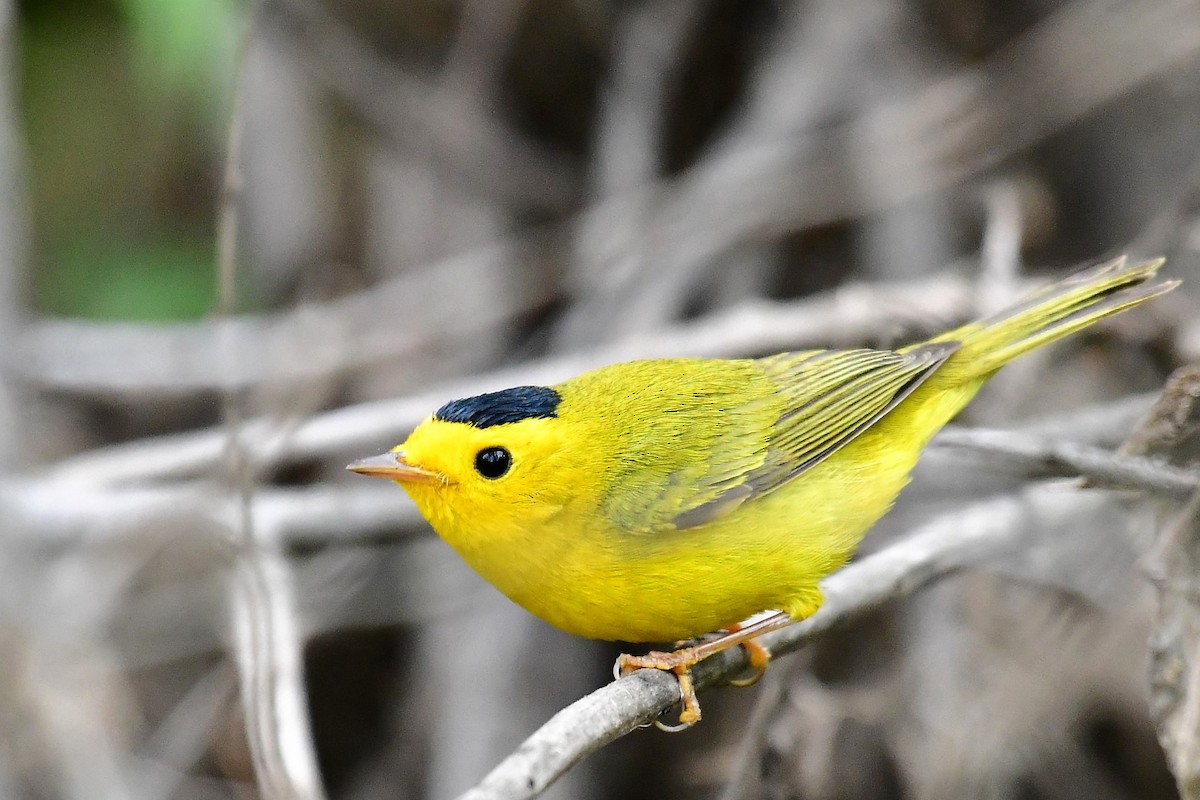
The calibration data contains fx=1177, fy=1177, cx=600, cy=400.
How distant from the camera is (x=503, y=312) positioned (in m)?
5.19

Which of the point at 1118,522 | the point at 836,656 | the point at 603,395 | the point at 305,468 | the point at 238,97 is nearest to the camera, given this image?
the point at 238,97

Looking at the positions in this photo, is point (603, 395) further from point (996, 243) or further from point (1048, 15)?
point (1048, 15)

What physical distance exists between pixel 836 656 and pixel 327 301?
2642 millimetres

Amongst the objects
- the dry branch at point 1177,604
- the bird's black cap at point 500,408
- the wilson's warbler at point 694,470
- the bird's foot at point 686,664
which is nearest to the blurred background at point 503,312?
the bird's foot at point 686,664

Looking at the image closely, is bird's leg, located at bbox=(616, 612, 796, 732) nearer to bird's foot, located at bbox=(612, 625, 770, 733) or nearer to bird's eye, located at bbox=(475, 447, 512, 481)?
bird's foot, located at bbox=(612, 625, 770, 733)

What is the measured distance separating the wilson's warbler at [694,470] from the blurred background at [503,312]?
1.29ft

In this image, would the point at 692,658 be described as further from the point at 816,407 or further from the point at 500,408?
the point at 816,407

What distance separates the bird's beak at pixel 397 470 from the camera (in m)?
2.59

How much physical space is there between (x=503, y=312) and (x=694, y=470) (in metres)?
2.42

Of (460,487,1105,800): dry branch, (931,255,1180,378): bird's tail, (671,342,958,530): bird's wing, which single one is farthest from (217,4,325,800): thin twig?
(931,255,1180,378): bird's tail

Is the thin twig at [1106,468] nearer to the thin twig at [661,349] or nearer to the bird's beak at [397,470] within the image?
the bird's beak at [397,470]

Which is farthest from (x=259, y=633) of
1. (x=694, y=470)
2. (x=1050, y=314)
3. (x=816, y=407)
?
(x=1050, y=314)

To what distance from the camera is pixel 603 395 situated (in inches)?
119

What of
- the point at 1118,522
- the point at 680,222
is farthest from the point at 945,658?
the point at 680,222
